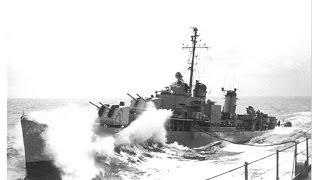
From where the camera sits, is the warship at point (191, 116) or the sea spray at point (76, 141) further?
the warship at point (191, 116)

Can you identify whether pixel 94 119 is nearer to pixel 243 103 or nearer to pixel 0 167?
pixel 0 167

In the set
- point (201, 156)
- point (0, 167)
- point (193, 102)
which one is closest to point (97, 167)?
point (0, 167)

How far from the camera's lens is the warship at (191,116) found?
9344 millimetres

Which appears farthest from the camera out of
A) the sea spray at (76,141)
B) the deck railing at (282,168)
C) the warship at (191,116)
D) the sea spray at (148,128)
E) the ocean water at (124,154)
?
the sea spray at (148,128)

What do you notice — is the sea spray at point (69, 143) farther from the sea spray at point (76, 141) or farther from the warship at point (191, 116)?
the warship at point (191, 116)

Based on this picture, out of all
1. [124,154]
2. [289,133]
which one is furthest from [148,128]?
[289,133]

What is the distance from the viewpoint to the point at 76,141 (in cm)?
763

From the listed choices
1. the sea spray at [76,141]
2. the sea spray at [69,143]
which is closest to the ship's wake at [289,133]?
the sea spray at [76,141]

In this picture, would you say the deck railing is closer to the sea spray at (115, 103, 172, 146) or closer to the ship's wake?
the sea spray at (115, 103, 172, 146)

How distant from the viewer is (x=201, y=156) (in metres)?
10.0

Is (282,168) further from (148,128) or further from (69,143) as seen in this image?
(148,128)

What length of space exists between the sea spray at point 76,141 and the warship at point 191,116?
0.34 meters

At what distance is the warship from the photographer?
9.34m

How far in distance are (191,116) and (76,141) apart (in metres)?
5.58
